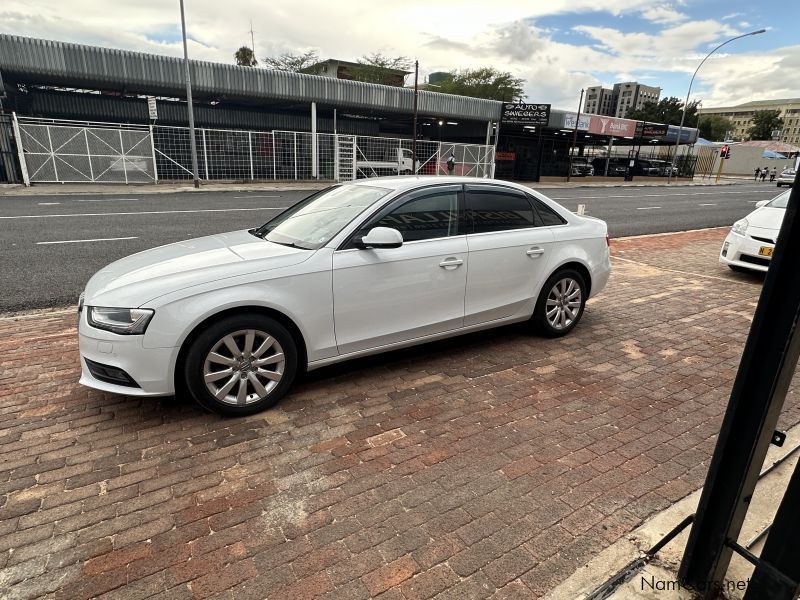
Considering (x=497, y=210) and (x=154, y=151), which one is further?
(x=154, y=151)

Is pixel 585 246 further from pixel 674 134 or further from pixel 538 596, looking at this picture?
pixel 674 134

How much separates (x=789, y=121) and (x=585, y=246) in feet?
465

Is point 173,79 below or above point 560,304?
above

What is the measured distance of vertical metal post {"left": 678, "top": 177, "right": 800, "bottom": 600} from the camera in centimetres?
173

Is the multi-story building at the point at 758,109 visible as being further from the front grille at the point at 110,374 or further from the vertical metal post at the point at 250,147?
the front grille at the point at 110,374

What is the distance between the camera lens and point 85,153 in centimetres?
2095

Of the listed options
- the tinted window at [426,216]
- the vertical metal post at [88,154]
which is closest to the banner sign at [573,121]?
the vertical metal post at [88,154]

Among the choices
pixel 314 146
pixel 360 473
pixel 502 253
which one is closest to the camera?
pixel 360 473

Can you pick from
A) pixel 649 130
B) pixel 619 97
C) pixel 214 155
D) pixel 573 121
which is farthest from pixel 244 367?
pixel 619 97

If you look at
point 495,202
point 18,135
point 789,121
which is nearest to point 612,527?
point 495,202

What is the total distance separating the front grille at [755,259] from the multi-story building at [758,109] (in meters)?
116

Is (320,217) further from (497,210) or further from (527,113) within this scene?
(527,113)

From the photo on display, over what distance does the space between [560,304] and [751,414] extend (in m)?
3.28

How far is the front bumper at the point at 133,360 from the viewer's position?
321 centimetres
